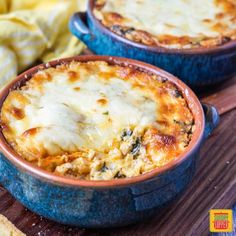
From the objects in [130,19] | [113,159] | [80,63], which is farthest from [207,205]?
[130,19]

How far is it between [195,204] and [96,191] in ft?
1.38

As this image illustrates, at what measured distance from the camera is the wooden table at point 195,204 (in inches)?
56.2

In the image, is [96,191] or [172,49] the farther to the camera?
[172,49]

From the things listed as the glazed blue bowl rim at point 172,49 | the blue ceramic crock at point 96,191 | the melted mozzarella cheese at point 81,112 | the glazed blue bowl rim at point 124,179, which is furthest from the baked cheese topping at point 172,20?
the blue ceramic crock at point 96,191

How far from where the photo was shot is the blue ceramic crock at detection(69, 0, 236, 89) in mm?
1790

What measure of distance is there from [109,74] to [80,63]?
0.36 feet

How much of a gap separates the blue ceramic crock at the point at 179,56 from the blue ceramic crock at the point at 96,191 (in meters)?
0.46

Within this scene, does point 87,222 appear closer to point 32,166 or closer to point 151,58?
point 32,166

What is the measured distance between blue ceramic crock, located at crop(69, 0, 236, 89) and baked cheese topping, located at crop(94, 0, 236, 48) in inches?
1.6

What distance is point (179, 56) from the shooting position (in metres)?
1.79

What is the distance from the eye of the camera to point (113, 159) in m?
1.36

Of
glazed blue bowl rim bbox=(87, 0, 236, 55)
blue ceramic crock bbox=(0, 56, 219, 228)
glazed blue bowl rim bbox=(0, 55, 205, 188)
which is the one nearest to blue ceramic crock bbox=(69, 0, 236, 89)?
glazed blue bowl rim bbox=(87, 0, 236, 55)

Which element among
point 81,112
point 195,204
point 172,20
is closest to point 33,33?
point 172,20

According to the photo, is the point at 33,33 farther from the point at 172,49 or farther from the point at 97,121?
the point at 97,121
